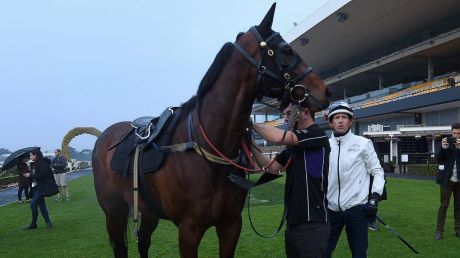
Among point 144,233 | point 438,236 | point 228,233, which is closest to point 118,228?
point 144,233

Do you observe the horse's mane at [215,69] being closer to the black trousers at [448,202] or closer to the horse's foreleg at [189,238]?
the horse's foreleg at [189,238]

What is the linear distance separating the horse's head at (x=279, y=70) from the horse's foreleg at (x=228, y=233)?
85 centimetres

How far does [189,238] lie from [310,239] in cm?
74

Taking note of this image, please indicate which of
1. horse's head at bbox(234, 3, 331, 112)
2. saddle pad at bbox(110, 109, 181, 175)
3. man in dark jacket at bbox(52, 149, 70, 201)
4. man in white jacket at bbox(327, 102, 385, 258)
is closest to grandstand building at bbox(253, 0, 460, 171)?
man in dark jacket at bbox(52, 149, 70, 201)

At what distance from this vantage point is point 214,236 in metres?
6.64

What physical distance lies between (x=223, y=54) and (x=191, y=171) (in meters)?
0.75

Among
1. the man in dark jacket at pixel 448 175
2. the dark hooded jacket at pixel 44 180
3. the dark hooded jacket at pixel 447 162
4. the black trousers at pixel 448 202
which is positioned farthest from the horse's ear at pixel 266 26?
the dark hooded jacket at pixel 44 180

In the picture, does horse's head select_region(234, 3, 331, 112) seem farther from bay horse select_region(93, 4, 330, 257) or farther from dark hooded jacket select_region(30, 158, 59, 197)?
dark hooded jacket select_region(30, 158, 59, 197)

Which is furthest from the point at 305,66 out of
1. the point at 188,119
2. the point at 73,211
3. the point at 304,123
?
the point at 73,211

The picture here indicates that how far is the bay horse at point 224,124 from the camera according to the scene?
2410 mm

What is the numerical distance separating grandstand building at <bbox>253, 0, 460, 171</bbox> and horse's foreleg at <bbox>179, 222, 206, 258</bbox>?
19750mm

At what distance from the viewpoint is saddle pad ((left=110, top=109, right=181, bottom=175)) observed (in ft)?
9.11

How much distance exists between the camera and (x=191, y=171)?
2.57 meters

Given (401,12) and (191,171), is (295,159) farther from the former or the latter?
(401,12)
